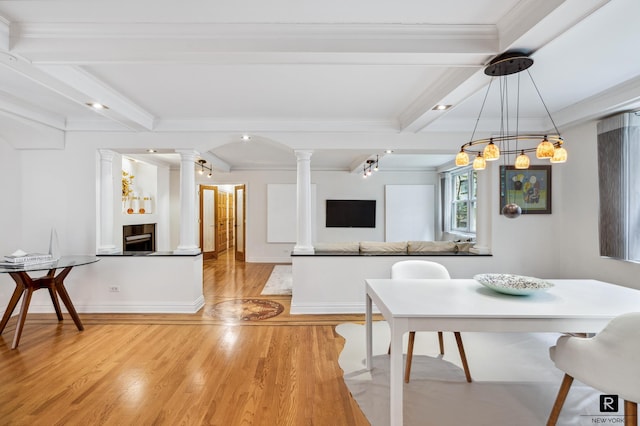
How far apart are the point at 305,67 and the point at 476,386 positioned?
278cm

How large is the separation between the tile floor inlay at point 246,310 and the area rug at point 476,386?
123 centimetres

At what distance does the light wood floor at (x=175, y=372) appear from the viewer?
198cm

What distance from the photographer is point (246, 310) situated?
402 centimetres

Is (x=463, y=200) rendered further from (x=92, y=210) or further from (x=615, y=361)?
(x=92, y=210)

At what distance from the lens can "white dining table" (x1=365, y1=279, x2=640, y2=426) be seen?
5.46ft

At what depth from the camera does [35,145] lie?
12.5 ft

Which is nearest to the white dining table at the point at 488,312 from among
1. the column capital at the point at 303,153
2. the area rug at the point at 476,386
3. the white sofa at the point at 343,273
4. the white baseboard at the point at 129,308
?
the area rug at the point at 476,386

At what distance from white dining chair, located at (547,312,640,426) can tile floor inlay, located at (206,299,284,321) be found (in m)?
2.99

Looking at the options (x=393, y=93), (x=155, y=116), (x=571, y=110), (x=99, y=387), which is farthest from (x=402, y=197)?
(x=99, y=387)

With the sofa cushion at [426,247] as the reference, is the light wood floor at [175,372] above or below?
below

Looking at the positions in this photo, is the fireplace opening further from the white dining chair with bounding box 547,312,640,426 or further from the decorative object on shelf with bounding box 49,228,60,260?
the white dining chair with bounding box 547,312,640,426

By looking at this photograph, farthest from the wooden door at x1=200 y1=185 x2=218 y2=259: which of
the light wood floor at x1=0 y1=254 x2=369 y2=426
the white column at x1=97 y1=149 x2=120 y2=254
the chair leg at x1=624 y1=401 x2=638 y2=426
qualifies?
the chair leg at x1=624 y1=401 x2=638 y2=426

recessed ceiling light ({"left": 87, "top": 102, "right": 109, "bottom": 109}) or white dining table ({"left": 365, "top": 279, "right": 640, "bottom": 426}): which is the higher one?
recessed ceiling light ({"left": 87, "top": 102, "right": 109, "bottom": 109})

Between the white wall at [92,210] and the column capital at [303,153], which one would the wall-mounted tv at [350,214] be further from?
the white wall at [92,210]
